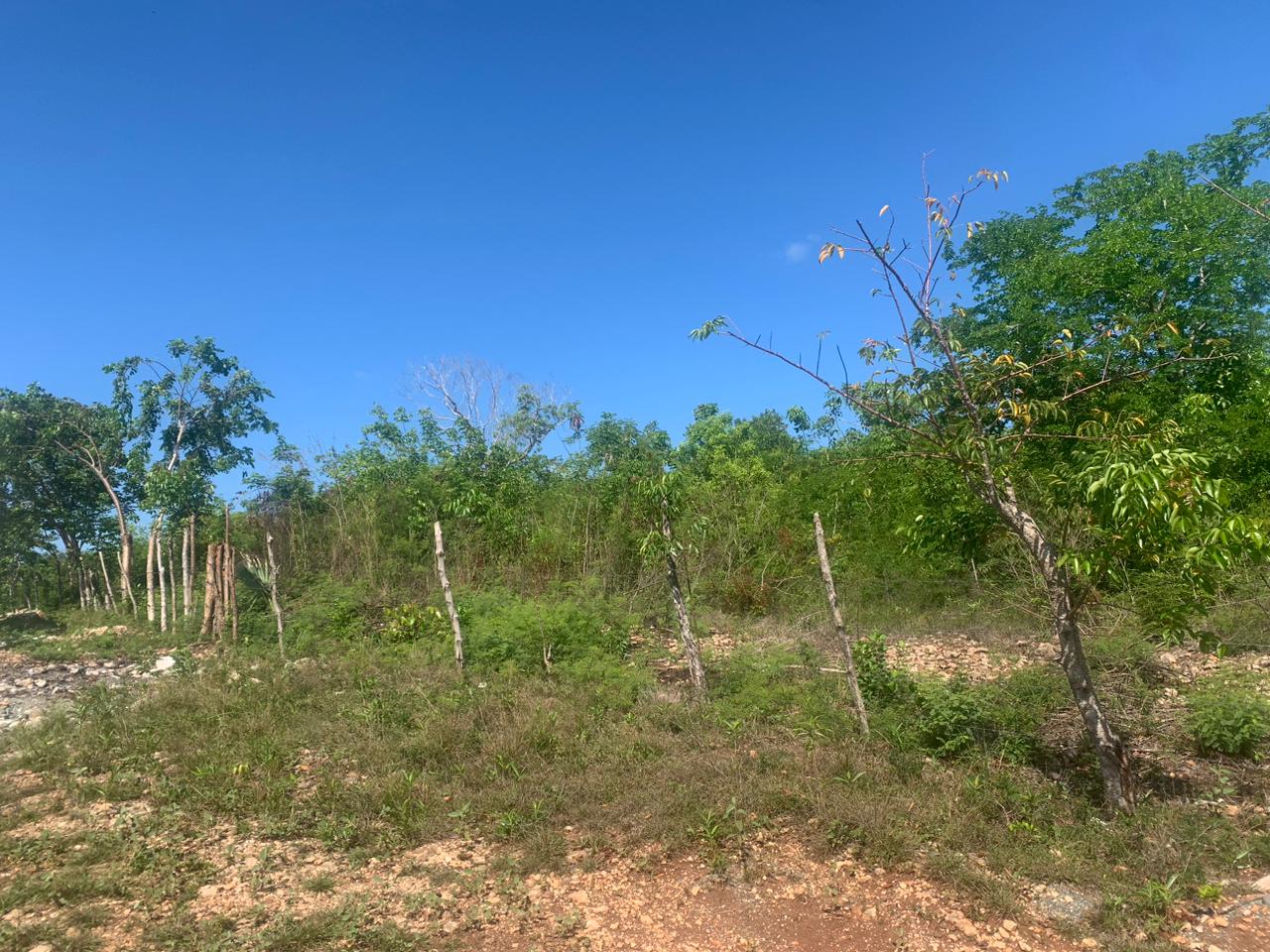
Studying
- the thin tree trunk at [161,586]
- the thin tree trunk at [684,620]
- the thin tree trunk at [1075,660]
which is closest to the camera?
the thin tree trunk at [1075,660]

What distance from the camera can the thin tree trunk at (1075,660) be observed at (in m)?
3.34

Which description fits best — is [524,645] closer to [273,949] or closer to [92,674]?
[273,949]

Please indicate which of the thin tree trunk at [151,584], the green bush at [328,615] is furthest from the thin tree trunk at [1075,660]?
the thin tree trunk at [151,584]

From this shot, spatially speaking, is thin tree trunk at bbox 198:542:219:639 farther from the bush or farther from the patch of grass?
the bush

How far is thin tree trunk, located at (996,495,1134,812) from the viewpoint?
334 centimetres

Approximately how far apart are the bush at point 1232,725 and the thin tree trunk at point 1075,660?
2.68ft

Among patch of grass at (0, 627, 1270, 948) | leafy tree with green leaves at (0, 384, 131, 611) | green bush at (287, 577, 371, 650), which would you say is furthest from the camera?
leafy tree with green leaves at (0, 384, 131, 611)

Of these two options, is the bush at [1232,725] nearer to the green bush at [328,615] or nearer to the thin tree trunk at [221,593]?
the green bush at [328,615]

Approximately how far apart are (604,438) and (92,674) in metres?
9.43

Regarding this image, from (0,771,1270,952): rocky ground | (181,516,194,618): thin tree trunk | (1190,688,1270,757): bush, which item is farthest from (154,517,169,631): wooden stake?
(1190,688,1270,757): bush

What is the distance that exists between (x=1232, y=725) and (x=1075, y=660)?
1.25m

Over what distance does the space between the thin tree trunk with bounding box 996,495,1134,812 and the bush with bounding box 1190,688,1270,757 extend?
2.68 ft

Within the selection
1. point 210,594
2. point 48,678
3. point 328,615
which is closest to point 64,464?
point 210,594

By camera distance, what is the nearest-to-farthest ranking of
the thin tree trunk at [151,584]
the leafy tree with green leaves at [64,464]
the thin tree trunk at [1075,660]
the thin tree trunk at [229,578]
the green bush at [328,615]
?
the thin tree trunk at [1075,660] < the green bush at [328,615] < the thin tree trunk at [229,578] < the thin tree trunk at [151,584] < the leafy tree with green leaves at [64,464]
